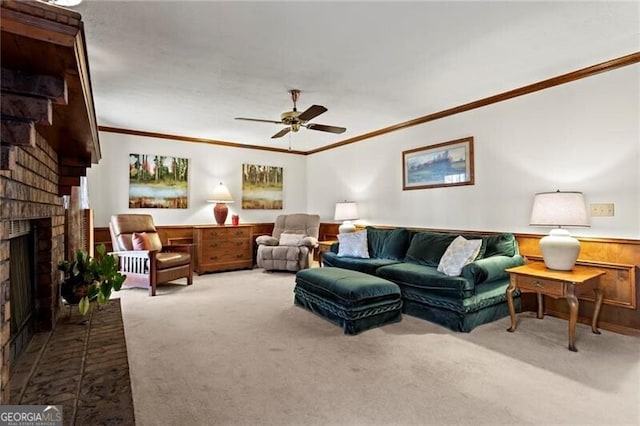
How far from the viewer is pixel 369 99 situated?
12.9 feet

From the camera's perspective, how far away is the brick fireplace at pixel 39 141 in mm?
811

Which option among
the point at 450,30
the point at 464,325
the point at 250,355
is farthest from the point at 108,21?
the point at 464,325

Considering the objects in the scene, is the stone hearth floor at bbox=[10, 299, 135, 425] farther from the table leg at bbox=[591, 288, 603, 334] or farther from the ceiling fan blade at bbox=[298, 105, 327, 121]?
the table leg at bbox=[591, 288, 603, 334]

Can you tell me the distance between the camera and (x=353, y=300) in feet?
9.43

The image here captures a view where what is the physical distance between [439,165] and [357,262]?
1.72 metres

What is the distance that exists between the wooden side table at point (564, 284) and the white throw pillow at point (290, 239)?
11.3ft

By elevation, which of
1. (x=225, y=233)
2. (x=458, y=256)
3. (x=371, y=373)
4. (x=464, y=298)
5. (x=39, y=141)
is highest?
(x=39, y=141)

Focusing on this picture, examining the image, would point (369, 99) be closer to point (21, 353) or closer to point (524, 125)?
point (524, 125)

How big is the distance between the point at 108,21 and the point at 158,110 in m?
2.12

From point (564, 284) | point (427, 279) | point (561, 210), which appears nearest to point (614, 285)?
point (564, 284)

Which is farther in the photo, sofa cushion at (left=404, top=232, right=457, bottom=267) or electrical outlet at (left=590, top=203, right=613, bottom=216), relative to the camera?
sofa cushion at (left=404, top=232, right=457, bottom=267)

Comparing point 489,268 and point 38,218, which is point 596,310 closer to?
point 489,268

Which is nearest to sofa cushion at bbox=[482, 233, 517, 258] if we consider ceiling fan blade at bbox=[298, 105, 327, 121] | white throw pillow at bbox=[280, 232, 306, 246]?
ceiling fan blade at bbox=[298, 105, 327, 121]

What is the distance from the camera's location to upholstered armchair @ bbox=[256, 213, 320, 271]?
5582mm
